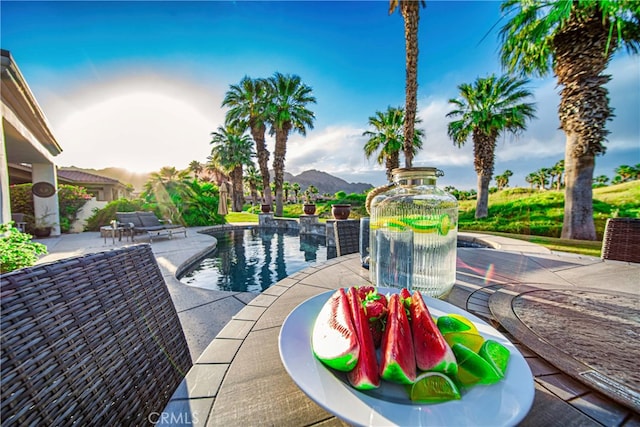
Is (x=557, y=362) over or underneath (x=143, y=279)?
underneath

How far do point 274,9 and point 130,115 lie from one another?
220 inches

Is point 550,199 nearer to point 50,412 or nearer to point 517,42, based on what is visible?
point 517,42

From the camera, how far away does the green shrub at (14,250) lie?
247 cm

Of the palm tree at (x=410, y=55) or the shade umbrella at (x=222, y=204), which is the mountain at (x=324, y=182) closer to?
the shade umbrella at (x=222, y=204)

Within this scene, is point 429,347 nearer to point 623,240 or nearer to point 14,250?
point 623,240

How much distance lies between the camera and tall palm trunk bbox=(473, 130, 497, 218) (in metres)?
12.8

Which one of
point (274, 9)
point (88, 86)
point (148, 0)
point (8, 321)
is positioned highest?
point (274, 9)

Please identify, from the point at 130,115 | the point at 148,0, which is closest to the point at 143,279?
the point at 130,115

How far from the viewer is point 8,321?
1.68 ft

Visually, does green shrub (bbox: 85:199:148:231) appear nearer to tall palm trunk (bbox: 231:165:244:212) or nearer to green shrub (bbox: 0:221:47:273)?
green shrub (bbox: 0:221:47:273)

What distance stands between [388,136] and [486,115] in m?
5.42

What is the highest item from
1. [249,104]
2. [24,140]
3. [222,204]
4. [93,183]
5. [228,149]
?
[249,104]

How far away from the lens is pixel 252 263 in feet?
18.9

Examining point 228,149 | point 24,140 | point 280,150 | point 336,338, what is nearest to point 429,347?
point 336,338
